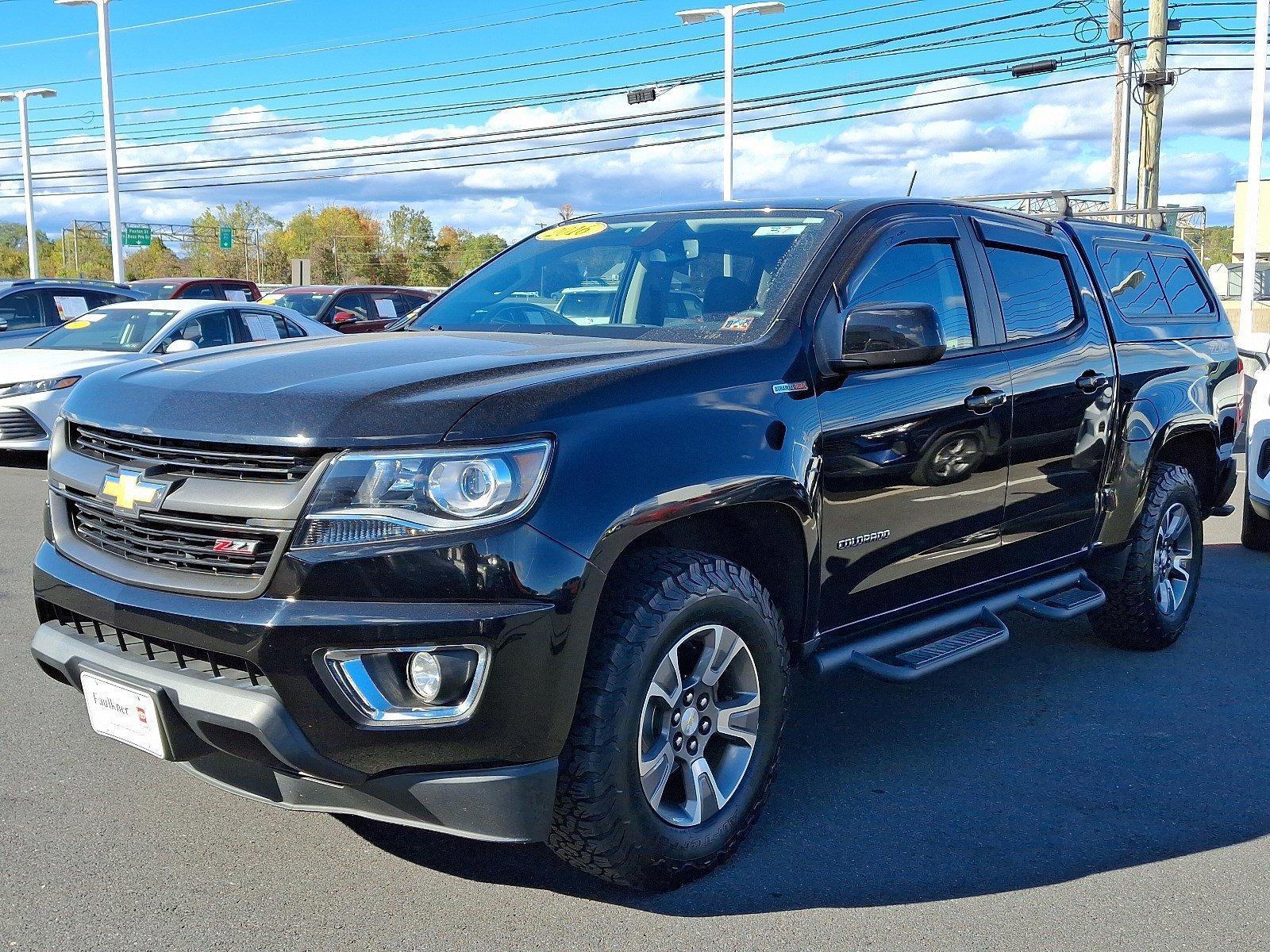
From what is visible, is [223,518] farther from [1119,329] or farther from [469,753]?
[1119,329]

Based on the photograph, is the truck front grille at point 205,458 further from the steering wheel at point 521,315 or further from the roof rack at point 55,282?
the roof rack at point 55,282

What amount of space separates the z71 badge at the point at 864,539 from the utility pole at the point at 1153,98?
1991 cm

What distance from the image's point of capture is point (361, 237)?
100062mm

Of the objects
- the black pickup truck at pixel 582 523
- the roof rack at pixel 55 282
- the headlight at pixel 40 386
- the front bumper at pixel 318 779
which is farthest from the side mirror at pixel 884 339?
the roof rack at pixel 55 282

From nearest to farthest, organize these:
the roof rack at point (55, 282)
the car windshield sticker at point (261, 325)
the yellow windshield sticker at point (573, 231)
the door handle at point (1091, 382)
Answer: the yellow windshield sticker at point (573, 231) < the door handle at point (1091, 382) < the car windshield sticker at point (261, 325) < the roof rack at point (55, 282)

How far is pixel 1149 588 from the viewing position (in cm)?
561

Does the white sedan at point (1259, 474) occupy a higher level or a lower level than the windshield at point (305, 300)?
lower

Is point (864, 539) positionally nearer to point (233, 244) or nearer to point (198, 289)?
point (198, 289)

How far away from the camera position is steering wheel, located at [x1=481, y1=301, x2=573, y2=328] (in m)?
4.27

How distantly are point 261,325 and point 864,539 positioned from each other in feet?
35.8

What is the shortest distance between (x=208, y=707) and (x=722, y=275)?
2150 millimetres

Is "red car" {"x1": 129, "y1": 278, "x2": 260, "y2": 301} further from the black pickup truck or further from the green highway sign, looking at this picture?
the green highway sign

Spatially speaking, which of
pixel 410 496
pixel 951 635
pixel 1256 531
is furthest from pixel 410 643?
pixel 1256 531

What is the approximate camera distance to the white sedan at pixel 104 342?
11.1m
